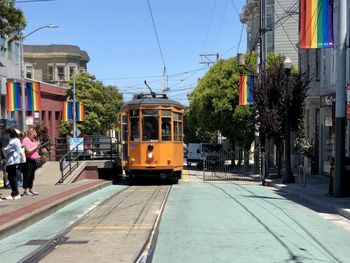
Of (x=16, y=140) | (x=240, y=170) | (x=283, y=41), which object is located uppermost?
(x=283, y=41)

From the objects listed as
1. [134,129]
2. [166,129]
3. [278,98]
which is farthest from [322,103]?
[134,129]

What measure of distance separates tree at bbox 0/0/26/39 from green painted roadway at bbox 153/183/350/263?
6923 mm

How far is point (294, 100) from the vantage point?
23.4m

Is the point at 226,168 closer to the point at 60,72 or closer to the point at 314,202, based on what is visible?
the point at 314,202

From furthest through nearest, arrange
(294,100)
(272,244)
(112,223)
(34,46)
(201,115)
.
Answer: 1. (34,46)
2. (201,115)
3. (294,100)
4. (112,223)
5. (272,244)

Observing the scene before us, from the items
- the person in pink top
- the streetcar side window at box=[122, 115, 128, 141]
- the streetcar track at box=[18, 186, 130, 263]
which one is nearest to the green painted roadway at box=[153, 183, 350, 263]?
the streetcar track at box=[18, 186, 130, 263]

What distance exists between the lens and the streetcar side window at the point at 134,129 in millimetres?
20484

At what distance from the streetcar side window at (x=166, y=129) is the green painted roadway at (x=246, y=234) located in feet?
21.0

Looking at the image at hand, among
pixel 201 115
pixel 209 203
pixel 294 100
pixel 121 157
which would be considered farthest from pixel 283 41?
pixel 209 203

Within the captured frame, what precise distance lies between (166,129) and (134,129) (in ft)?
4.03

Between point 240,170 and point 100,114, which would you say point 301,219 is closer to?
point 240,170

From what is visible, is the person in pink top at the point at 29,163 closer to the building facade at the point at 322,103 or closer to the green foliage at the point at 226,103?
the building facade at the point at 322,103

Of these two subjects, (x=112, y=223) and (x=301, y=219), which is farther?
(x=301, y=219)

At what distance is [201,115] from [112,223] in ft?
92.9
